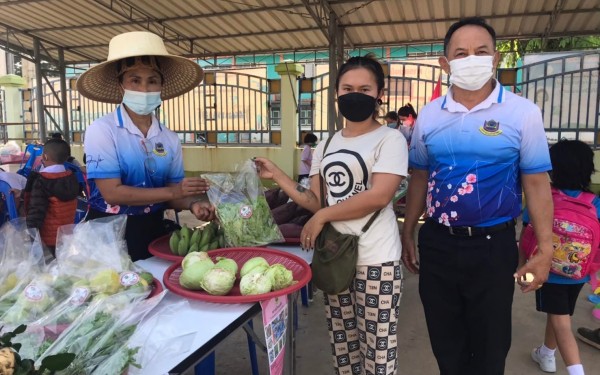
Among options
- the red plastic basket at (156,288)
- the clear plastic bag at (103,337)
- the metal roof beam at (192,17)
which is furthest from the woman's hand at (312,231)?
the metal roof beam at (192,17)

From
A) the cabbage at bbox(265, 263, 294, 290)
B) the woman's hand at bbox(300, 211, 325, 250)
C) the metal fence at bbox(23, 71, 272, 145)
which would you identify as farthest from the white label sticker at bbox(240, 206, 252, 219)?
the metal fence at bbox(23, 71, 272, 145)

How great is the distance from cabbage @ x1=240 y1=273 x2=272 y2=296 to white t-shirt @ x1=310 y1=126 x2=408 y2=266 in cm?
46

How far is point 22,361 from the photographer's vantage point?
2.64 feet

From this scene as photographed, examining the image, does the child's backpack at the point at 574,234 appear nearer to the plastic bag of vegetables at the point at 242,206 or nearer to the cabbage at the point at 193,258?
the plastic bag of vegetables at the point at 242,206

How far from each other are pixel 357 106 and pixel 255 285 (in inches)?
29.7

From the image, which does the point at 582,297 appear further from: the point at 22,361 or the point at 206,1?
the point at 206,1

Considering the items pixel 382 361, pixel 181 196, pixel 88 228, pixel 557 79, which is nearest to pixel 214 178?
pixel 181 196

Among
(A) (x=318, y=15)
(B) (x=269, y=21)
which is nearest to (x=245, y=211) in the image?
(A) (x=318, y=15)

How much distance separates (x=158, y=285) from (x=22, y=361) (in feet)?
1.93

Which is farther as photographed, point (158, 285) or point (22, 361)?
point (158, 285)

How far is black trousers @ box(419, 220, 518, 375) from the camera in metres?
1.55

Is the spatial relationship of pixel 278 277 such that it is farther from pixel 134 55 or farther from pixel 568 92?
pixel 568 92

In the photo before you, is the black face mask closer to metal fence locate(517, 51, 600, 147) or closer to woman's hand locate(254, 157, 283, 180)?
woman's hand locate(254, 157, 283, 180)

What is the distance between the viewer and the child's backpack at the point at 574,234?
1.96 meters
